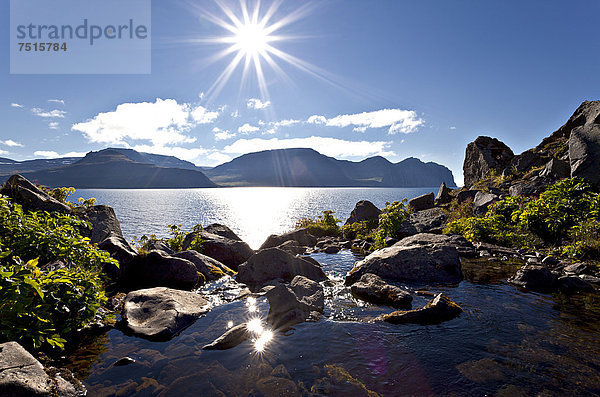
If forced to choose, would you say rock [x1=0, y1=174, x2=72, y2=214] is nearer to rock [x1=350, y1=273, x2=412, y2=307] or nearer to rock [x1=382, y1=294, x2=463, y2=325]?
rock [x1=350, y1=273, x2=412, y2=307]

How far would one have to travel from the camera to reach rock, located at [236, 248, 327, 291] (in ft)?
47.1

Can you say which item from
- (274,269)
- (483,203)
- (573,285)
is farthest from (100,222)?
(483,203)

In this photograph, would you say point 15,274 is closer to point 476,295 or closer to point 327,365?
point 327,365

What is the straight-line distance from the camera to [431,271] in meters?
13.6

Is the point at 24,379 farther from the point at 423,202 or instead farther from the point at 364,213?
the point at 423,202

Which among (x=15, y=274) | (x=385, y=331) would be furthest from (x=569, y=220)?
(x=15, y=274)

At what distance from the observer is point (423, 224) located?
23859 millimetres

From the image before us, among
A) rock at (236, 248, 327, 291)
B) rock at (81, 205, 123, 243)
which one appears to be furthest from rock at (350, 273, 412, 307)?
rock at (81, 205, 123, 243)

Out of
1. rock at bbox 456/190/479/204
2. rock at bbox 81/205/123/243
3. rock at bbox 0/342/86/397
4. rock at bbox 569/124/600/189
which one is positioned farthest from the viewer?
rock at bbox 456/190/479/204

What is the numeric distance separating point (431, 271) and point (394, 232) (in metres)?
9.58

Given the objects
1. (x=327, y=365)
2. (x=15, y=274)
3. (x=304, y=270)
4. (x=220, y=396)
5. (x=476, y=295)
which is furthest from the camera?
(x=304, y=270)

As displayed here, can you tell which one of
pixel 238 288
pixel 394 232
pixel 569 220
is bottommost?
pixel 238 288

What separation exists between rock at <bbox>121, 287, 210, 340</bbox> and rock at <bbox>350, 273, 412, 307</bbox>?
642 centimetres

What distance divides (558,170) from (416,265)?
54.2ft
